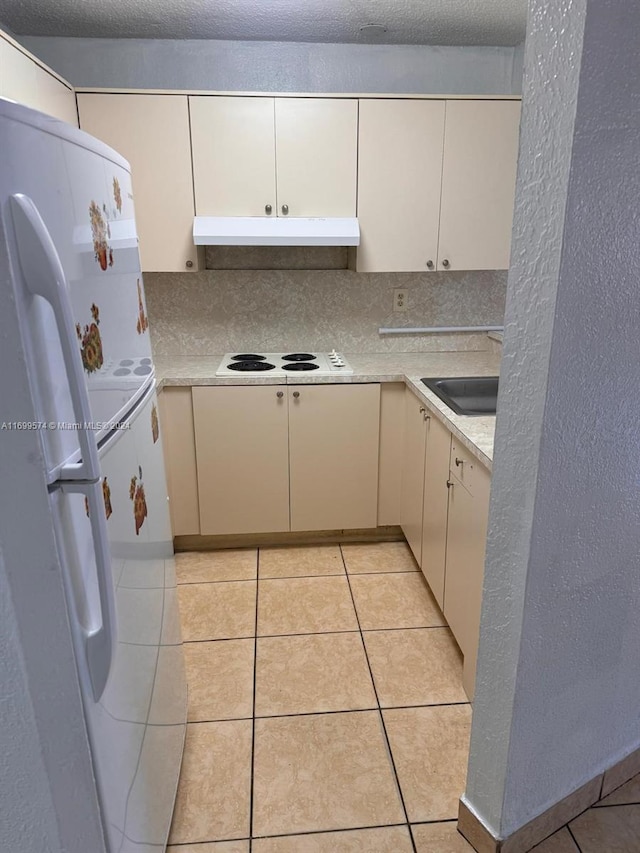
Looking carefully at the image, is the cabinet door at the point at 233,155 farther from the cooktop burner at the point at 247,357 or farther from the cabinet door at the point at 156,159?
the cooktop burner at the point at 247,357

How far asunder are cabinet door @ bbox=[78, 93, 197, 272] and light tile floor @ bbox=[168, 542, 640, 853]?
57.4 inches

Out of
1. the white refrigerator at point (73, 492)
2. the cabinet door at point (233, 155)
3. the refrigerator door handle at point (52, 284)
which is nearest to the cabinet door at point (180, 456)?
the cabinet door at point (233, 155)

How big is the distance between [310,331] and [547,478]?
84.1 inches

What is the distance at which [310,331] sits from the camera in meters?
3.14

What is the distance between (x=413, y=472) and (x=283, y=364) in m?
0.81

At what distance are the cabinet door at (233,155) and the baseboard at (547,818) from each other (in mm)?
2345

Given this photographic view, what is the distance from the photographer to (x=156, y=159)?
2568 mm

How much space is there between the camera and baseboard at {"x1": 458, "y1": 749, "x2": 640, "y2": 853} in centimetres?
144

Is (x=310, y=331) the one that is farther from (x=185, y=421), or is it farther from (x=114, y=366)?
(x=114, y=366)

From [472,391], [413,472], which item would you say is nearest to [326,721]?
[413,472]

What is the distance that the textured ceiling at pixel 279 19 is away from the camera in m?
2.33

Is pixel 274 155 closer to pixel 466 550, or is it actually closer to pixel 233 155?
pixel 233 155

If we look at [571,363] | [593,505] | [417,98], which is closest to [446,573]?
[593,505]

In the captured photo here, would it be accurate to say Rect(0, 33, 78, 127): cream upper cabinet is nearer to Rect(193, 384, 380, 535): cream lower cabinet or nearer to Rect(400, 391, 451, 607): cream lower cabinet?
Rect(193, 384, 380, 535): cream lower cabinet
